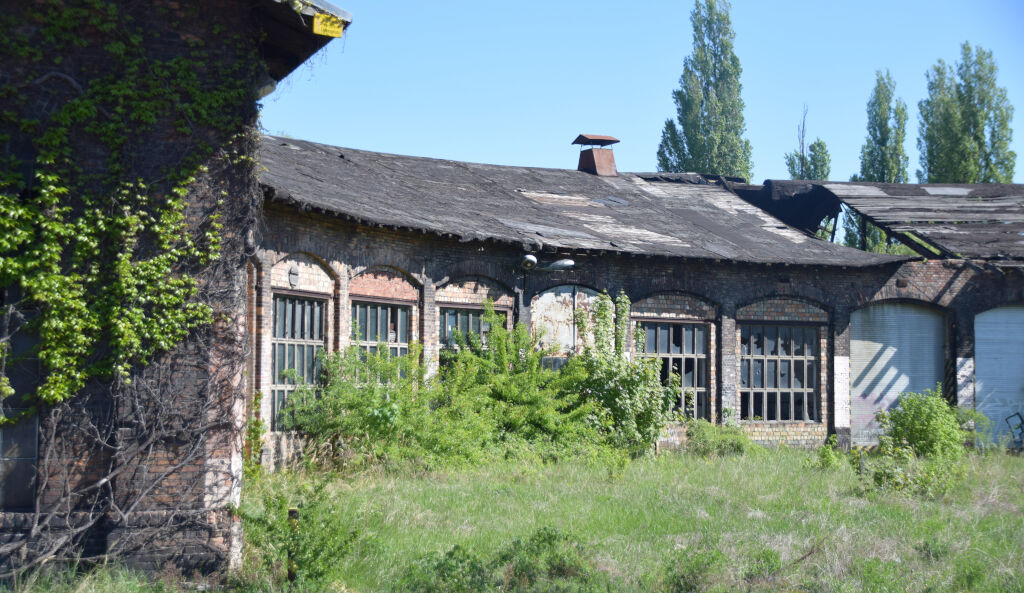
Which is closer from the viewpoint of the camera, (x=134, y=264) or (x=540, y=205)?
(x=134, y=264)

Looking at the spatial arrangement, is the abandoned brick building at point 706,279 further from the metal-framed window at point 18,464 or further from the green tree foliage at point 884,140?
the green tree foliage at point 884,140

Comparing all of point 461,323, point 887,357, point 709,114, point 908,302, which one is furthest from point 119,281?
point 709,114

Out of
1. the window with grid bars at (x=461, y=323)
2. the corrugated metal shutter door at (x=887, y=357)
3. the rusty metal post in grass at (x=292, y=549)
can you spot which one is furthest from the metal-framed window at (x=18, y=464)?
the corrugated metal shutter door at (x=887, y=357)

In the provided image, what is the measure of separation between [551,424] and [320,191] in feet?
15.0

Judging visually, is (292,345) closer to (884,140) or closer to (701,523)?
(701,523)

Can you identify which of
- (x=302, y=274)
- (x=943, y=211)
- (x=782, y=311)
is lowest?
(x=782, y=311)

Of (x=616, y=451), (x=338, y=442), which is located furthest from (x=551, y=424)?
(x=338, y=442)

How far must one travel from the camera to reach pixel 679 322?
1714 cm

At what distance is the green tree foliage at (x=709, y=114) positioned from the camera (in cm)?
3434

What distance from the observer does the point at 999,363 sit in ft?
62.8

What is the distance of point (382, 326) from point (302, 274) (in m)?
1.89

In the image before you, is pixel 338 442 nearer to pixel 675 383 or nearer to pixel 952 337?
pixel 675 383

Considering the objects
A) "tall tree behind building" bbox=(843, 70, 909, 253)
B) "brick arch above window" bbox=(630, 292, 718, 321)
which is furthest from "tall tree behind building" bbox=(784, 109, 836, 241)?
"brick arch above window" bbox=(630, 292, 718, 321)

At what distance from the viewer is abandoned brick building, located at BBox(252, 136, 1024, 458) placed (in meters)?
13.6
